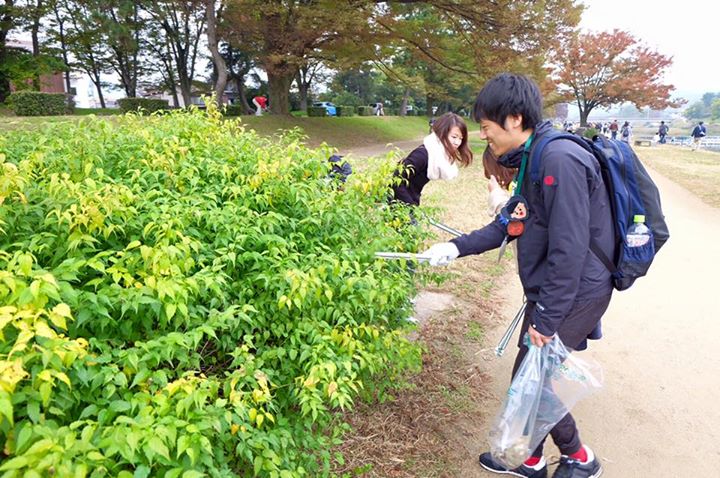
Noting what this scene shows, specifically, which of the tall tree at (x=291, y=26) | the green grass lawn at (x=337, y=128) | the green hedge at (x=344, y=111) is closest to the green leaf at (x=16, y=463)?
the green grass lawn at (x=337, y=128)

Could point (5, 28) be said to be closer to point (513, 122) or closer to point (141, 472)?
point (513, 122)

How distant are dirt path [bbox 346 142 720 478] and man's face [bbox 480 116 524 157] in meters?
1.68

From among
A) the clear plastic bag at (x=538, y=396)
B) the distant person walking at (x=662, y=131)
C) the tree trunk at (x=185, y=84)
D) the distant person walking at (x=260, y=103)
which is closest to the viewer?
the clear plastic bag at (x=538, y=396)

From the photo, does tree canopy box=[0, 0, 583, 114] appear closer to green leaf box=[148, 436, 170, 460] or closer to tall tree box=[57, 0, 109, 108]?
tall tree box=[57, 0, 109, 108]

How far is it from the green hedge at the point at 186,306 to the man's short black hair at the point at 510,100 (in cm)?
75

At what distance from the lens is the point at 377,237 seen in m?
2.46

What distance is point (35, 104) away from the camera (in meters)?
15.9

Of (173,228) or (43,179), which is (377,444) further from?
(43,179)

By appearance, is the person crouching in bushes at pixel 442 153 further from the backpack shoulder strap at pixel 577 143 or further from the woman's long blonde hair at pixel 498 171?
the backpack shoulder strap at pixel 577 143

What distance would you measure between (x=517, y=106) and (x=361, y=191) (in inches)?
38.6

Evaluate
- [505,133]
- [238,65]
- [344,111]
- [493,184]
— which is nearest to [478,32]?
[344,111]

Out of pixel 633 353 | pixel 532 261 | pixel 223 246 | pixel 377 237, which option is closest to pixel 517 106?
pixel 532 261

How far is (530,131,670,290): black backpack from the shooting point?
2.07 metres

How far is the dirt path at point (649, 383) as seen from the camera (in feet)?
9.12
